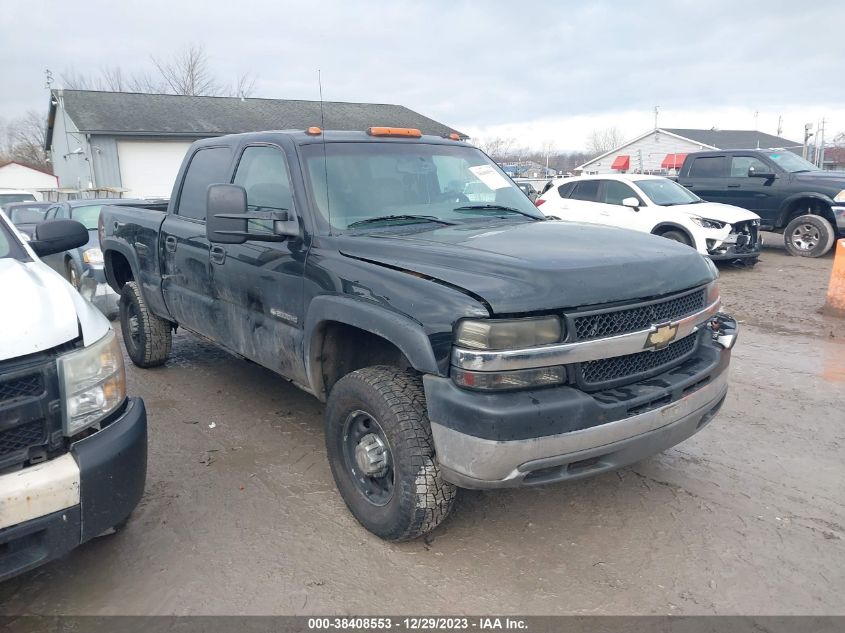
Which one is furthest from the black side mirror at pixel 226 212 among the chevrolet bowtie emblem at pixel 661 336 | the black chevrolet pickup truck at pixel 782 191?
the black chevrolet pickup truck at pixel 782 191

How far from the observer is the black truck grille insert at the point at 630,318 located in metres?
2.65

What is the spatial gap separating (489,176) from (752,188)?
1022 centimetres

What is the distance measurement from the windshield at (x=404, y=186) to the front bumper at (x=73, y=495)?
1550 mm

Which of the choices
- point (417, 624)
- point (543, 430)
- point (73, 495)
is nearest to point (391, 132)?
point (543, 430)

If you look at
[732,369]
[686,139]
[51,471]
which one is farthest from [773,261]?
[686,139]

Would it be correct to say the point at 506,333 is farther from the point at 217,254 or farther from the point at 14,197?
the point at 14,197

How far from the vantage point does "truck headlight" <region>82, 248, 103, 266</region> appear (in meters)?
7.82

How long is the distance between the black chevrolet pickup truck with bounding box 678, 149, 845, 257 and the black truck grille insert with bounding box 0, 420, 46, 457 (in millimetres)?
12739

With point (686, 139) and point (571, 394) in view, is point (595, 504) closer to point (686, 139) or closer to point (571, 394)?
point (571, 394)

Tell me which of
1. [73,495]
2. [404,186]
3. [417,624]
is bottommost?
[417,624]

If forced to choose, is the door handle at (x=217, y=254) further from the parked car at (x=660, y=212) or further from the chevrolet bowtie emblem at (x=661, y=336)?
the parked car at (x=660, y=212)

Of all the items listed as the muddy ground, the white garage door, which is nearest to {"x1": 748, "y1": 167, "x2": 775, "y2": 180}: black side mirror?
the muddy ground

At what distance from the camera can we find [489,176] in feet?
14.3

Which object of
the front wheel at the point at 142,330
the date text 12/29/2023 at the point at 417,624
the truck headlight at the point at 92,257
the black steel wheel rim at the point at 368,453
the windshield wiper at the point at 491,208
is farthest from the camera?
the truck headlight at the point at 92,257
